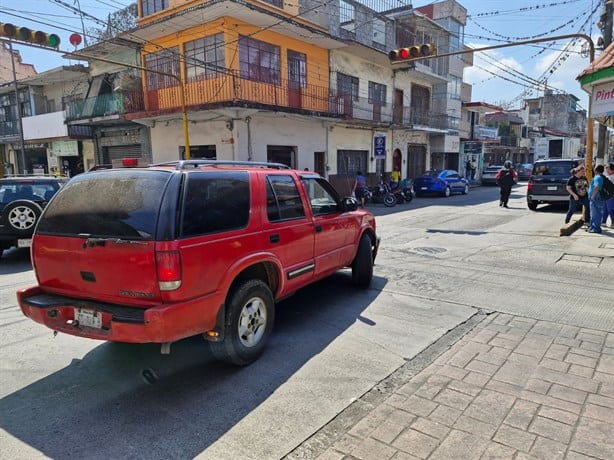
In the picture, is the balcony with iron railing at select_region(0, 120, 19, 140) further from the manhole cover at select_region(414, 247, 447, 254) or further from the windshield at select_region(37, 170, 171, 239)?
the windshield at select_region(37, 170, 171, 239)

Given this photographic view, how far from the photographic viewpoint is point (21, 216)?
26.5ft

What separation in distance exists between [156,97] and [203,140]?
9.98 feet

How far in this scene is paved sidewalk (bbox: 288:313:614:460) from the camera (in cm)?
271

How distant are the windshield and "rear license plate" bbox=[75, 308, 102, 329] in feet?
2.05

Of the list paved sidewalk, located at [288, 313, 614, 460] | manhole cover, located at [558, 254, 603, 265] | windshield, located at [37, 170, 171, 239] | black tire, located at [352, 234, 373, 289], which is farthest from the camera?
manhole cover, located at [558, 254, 603, 265]

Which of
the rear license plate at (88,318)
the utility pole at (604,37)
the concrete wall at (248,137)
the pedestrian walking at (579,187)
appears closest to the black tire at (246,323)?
the rear license plate at (88,318)

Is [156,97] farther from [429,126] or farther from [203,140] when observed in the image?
[429,126]

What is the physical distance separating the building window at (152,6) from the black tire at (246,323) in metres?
17.6

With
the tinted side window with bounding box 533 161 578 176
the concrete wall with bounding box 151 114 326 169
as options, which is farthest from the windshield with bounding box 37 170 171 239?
the tinted side window with bounding box 533 161 578 176

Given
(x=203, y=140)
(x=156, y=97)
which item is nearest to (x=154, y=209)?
(x=203, y=140)

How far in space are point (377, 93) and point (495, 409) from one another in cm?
2405

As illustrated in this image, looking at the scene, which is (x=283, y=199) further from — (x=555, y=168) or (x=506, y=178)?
(x=506, y=178)

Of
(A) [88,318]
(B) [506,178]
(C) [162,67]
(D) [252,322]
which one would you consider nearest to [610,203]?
(B) [506,178]

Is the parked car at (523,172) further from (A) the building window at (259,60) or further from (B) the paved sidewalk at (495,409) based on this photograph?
(B) the paved sidewalk at (495,409)
